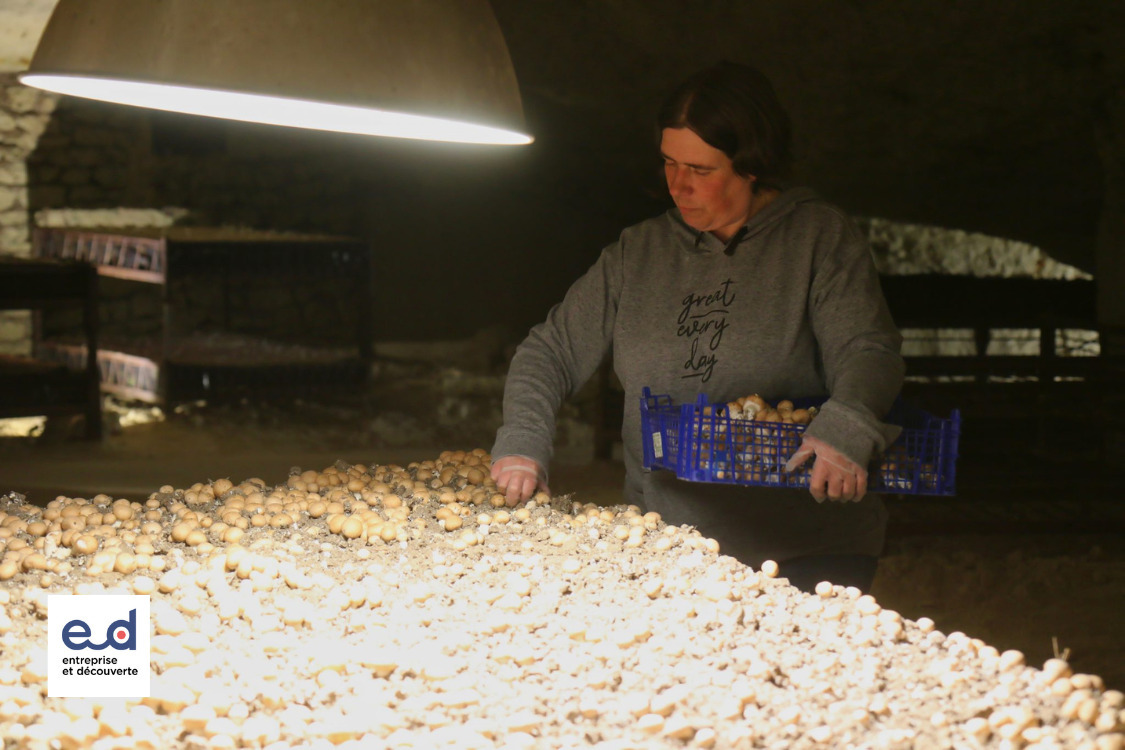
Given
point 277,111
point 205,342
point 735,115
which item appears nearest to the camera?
point 277,111

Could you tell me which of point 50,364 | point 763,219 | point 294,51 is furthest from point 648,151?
point 294,51

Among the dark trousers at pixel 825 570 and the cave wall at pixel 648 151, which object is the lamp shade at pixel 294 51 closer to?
the dark trousers at pixel 825 570

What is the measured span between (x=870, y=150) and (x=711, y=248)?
4.05 metres

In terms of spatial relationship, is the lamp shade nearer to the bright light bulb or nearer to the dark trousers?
the bright light bulb

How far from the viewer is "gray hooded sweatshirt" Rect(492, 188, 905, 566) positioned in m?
2.12

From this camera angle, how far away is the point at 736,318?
7.14ft

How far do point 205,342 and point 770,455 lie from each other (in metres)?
6.51

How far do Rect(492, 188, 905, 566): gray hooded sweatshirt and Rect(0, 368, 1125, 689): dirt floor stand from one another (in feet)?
3.49

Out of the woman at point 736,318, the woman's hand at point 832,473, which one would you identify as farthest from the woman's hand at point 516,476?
the woman's hand at point 832,473

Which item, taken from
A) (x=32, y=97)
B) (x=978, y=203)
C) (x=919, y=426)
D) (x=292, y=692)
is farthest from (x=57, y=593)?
(x=32, y=97)

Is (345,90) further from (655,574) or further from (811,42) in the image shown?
(811,42)

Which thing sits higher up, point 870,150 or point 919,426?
point 870,150

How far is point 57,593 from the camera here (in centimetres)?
158

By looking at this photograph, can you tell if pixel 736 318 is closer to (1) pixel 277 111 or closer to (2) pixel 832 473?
(2) pixel 832 473
